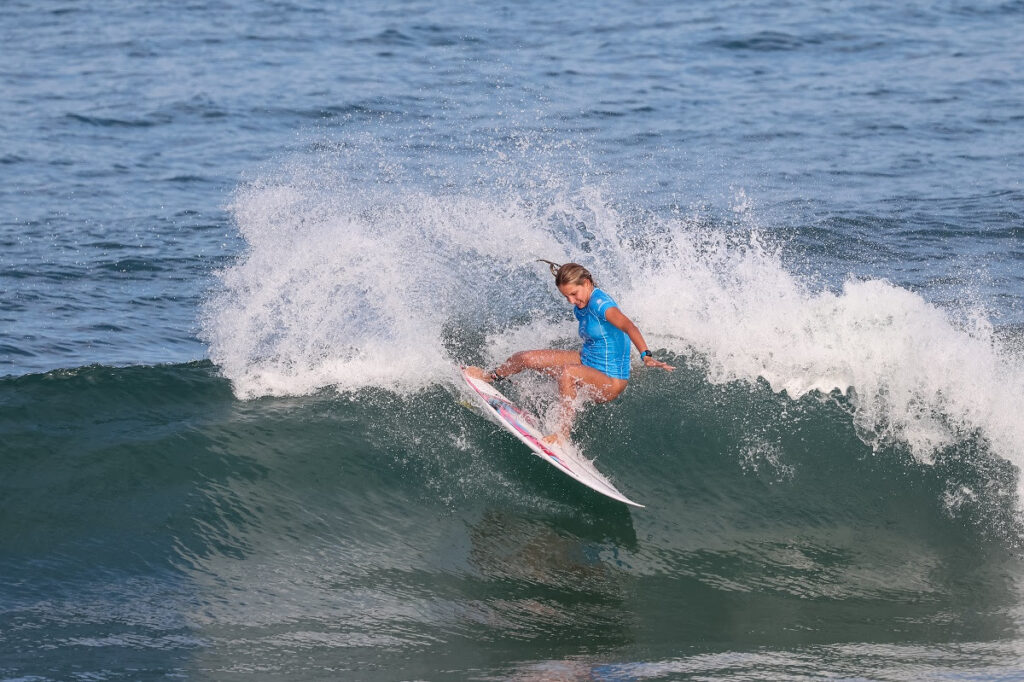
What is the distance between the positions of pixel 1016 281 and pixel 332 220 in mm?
8139

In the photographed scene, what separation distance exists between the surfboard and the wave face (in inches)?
8.1

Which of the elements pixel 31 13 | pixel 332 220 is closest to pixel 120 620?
pixel 332 220

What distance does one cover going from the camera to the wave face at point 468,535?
22.3 ft

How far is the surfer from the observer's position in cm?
798

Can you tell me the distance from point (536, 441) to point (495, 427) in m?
0.62

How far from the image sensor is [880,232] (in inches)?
594

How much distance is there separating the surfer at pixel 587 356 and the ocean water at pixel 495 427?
1.19 ft

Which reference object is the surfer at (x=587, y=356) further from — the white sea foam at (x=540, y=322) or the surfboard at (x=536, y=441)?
the white sea foam at (x=540, y=322)

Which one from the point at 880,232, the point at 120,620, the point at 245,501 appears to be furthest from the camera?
the point at 880,232

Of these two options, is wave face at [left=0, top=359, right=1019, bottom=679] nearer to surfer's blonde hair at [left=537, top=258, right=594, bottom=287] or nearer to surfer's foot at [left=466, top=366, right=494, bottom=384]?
surfer's foot at [left=466, top=366, right=494, bottom=384]

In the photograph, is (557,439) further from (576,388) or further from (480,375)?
(480,375)

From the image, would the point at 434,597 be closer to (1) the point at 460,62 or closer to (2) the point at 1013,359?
(2) the point at 1013,359

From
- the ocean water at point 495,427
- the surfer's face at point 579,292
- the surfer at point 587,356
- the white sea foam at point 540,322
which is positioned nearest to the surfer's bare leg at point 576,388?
the surfer at point 587,356

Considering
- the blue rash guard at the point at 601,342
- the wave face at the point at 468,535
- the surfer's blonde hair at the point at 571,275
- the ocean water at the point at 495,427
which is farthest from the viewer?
the blue rash guard at the point at 601,342
